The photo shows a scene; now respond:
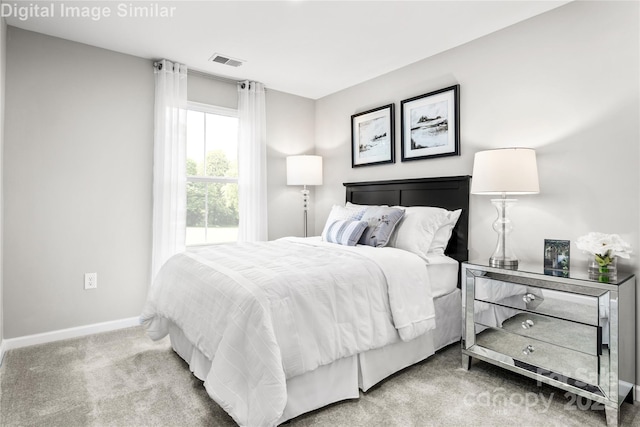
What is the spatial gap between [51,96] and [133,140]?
26.6 inches

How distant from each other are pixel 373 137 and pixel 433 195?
3.31 ft

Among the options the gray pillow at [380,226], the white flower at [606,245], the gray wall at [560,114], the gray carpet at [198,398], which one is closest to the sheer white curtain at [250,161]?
the gray pillow at [380,226]

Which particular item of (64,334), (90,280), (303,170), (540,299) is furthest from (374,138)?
(64,334)

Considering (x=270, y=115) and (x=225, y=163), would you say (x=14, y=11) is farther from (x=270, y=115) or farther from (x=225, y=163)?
(x=270, y=115)

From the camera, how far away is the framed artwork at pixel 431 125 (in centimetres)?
309

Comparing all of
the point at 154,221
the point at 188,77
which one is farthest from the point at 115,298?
the point at 188,77

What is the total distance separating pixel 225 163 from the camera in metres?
4.00

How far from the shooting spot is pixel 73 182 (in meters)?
3.05

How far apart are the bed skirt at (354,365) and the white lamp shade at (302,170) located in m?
2.07

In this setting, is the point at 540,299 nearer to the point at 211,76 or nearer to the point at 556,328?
the point at 556,328

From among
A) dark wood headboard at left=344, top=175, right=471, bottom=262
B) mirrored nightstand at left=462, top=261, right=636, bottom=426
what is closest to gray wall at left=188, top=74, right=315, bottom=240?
dark wood headboard at left=344, top=175, right=471, bottom=262

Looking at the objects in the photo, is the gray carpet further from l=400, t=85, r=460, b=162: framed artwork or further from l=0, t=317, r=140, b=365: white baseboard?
l=400, t=85, r=460, b=162: framed artwork

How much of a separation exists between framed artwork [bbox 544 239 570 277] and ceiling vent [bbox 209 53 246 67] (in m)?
3.01

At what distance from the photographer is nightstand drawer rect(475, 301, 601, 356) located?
1923 mm
